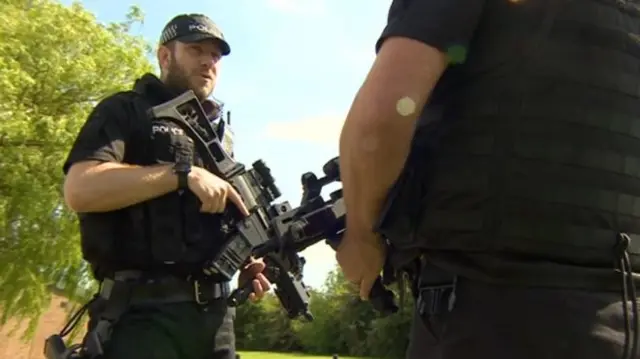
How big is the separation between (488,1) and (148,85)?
2186 mm

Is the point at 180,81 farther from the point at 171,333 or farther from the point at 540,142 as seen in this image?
the point at 540,142

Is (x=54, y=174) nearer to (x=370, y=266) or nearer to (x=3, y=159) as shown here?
(x=3, y=159)

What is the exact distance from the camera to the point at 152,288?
324 cm

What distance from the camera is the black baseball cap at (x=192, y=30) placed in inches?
141

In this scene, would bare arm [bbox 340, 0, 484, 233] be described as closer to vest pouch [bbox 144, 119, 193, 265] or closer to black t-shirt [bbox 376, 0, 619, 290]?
black t-shirt [bbox 376, 0, 619, 290]

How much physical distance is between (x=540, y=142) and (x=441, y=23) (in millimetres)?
335

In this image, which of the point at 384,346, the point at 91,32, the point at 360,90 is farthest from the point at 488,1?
the point at 384,346

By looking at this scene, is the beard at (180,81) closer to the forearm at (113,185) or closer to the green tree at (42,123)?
the forearm at (113,185)

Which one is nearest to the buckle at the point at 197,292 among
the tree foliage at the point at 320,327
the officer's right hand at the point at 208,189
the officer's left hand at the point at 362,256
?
the officer's right hand at the point at 208,189

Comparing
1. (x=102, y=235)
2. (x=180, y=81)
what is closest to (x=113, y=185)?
(x=102, y=235)

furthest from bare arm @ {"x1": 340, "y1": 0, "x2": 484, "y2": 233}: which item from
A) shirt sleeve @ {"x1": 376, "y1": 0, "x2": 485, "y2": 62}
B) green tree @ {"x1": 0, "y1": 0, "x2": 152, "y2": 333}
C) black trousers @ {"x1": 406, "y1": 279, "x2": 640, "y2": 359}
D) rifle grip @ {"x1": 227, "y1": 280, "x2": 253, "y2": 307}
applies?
green tree @ {"x1": 0, "y1": 0, "x2": 152, "y2": 333}

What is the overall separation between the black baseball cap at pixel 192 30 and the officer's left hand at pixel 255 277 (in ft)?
3.28

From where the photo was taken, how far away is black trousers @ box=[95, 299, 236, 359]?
3.14 meters

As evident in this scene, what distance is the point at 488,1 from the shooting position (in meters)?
1.74
